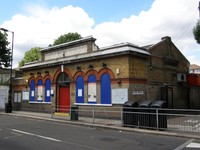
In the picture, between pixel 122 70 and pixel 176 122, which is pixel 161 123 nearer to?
pixel 176 122

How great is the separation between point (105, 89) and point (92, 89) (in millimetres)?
1461

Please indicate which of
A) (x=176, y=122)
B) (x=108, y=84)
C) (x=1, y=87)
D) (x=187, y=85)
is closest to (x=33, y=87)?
(x=1, y=87)

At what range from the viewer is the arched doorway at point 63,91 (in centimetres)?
2298

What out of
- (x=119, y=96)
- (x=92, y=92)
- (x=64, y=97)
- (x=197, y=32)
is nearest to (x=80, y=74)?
(x=92, y=92)

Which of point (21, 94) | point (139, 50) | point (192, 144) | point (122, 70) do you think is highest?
point (139, 50)

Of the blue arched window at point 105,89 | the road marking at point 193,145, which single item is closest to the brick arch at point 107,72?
the blue arched window at point 105,89

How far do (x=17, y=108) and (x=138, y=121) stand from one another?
19701mm

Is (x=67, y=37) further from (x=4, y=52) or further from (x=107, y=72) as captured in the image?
(x=107, y=72)

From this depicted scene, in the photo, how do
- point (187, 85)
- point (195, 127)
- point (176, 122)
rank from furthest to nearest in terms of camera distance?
point (187, 85), point (176, 122), point (195, 127)

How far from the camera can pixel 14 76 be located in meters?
32.5

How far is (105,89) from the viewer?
1923 centimetres

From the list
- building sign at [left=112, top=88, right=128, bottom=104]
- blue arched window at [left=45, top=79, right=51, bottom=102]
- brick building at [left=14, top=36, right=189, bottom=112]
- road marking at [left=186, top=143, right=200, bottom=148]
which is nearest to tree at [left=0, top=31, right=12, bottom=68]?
brick building at [left=14, top=36, right=189, bottom=112]

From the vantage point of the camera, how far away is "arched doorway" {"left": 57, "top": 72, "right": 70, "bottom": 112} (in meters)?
A: 23.0

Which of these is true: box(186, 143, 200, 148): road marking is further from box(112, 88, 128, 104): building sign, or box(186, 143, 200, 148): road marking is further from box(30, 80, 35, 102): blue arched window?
box(30, 80, 35, 102): blue arched window
